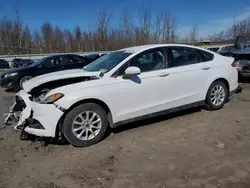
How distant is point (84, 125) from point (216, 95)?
3271 millimetres

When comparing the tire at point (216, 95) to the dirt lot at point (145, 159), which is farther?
the tire at point (216, 95)

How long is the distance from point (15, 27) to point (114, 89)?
56814mm

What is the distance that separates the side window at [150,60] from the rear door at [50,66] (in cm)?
655

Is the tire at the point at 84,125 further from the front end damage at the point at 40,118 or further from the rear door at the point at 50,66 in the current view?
the rear door at the point at 50,66

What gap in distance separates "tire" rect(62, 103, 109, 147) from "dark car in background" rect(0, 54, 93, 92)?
22.1ft

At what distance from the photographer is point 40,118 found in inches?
154

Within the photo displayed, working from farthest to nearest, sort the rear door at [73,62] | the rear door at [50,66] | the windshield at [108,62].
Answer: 1. the rear door at [73,62]
2. the rear door at [50,66]
3. the windshield at [108,62]

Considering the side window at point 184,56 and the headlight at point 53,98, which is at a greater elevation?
the side window at point 184,56

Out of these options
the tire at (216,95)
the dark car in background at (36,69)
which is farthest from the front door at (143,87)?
the dark car in background at (36,69)

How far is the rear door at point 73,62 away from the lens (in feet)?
35.1

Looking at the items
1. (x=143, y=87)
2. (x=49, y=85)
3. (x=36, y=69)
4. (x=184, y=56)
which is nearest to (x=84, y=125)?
(x=49, y=85)

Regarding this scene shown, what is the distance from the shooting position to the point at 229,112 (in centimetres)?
555

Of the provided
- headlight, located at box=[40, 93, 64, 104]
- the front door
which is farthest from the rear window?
headlight, located at box=[40, 93, 64, 104]

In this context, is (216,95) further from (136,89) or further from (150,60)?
(136,89)
